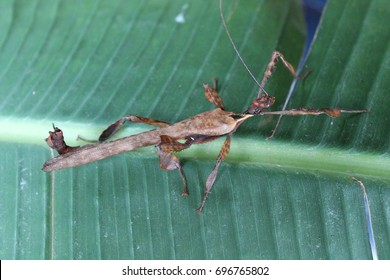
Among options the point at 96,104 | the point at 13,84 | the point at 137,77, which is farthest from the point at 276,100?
the point at 13,84

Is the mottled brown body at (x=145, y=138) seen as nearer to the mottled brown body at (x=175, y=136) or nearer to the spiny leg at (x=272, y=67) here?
the mottled brown body at (x=175, y=136)

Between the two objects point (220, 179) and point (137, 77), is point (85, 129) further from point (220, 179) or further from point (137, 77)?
point (220, 179)

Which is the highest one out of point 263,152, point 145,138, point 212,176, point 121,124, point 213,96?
point 213,96

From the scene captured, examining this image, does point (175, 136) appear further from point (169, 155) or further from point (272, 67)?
point (272, 67)

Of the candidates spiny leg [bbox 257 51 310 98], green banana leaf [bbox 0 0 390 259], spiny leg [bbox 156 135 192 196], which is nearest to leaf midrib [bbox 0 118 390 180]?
green banana leaf [bbox 0 0 390 259]

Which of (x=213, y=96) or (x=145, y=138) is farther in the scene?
(x=213, y=96)

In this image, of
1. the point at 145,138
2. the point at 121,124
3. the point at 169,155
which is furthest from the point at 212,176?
the point at 121,124

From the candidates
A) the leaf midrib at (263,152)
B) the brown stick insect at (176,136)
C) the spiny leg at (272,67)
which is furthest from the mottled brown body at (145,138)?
the spiny leg at (272,67)
